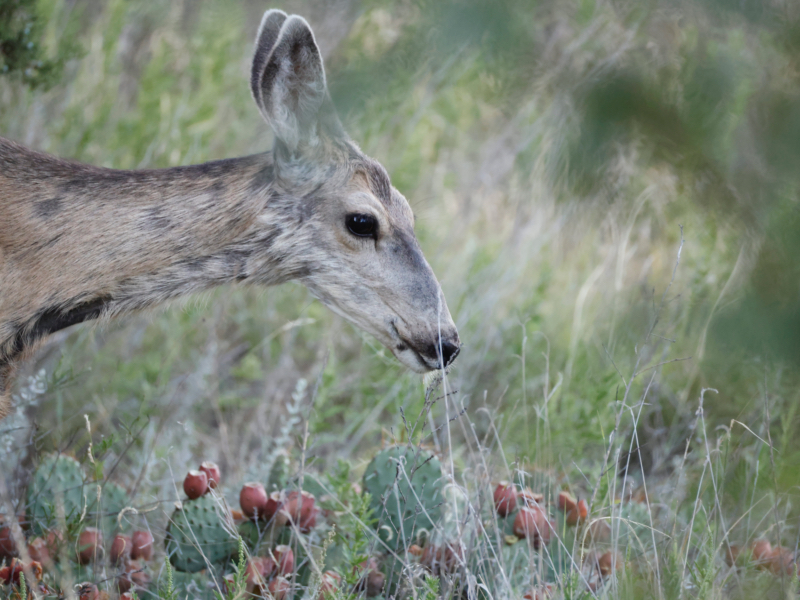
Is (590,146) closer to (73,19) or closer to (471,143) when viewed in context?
(73,19)

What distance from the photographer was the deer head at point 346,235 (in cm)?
293

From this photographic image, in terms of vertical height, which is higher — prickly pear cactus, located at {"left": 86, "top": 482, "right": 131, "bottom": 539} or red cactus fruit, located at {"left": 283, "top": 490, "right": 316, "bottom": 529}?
red cactus fruit, located at {"left": 283, "top": 490, "right": 316, "bottom": 529}

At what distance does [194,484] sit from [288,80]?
1.64 metres

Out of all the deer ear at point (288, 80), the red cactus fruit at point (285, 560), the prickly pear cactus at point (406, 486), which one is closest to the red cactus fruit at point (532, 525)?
the prickly pear cactus at point (406, 486)

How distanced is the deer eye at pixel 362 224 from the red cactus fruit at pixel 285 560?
128cm

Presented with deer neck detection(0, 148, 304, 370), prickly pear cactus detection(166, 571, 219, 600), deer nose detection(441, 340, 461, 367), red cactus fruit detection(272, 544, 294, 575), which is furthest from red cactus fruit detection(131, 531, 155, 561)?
deer nose detection(441, 340, 461, 367)

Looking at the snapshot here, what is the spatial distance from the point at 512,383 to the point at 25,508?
316cm

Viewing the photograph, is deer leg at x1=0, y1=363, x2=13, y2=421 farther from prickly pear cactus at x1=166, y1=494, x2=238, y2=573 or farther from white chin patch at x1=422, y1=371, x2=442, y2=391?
white chin patch at x1=422, y1=371, x2=442, y2=391

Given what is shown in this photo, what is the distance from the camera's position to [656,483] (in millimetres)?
4270

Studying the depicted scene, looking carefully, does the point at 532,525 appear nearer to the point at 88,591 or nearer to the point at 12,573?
the point at 88,591

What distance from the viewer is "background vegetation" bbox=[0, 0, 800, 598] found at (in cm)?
143

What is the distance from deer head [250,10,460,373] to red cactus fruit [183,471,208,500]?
873 millimetres

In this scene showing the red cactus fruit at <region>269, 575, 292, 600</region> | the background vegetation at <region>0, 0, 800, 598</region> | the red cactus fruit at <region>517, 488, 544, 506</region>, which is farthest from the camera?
the red cactus fruit at <region>517, 488, 544, 506</region>

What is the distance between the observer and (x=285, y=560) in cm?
266
